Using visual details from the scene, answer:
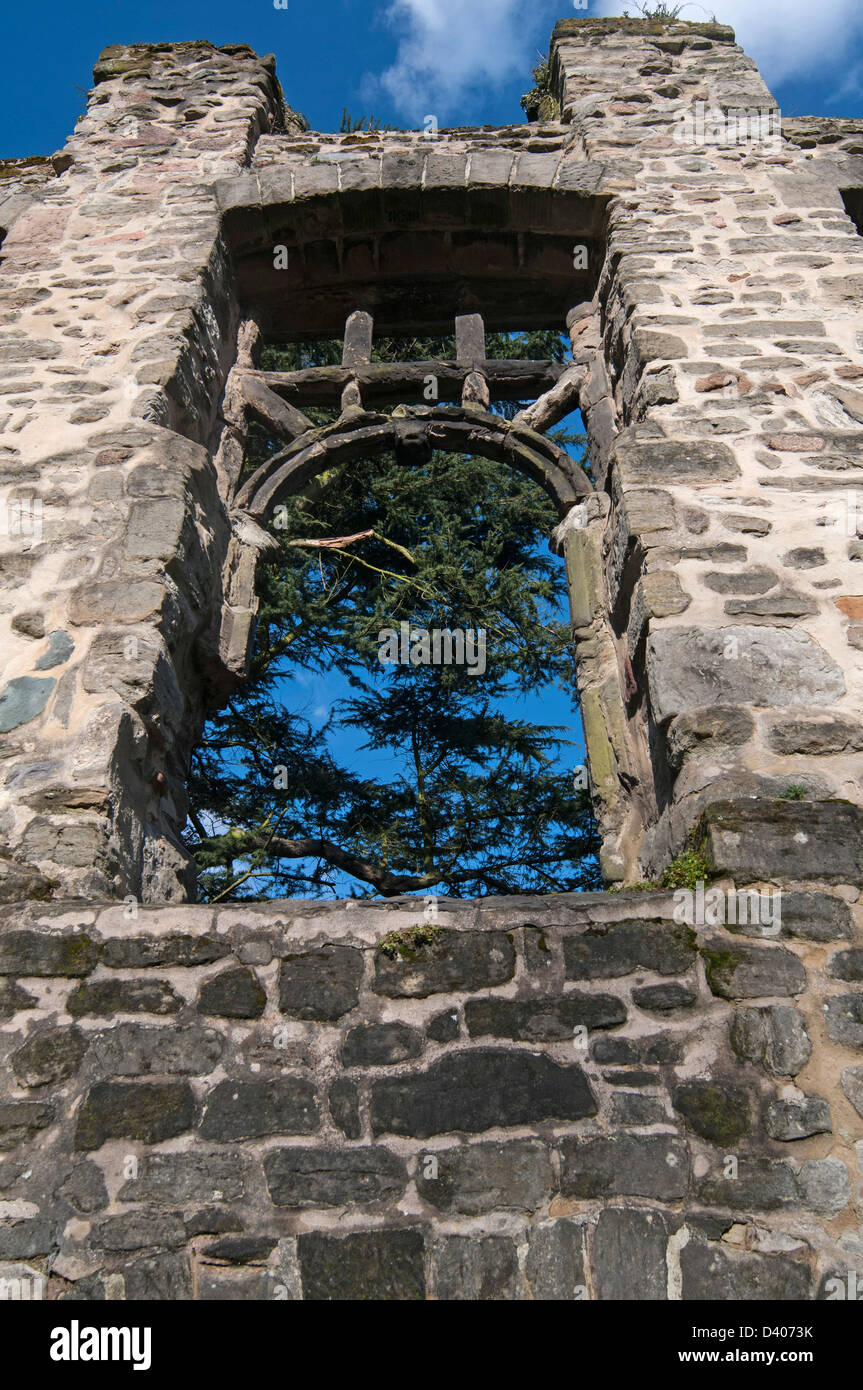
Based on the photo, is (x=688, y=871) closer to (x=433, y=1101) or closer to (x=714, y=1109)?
(x=714, y=1109)

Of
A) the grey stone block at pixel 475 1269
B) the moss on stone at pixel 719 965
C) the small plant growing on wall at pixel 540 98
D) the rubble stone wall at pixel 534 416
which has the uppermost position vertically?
the small plant growing on wall at pixel 540 98

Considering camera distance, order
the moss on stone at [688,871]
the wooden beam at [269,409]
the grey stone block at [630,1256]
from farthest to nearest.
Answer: the wooden beam at [269,409], the moss on stone at [688,871], the grey stone block at [630,1256]

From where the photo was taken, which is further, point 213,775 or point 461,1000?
point 213,775

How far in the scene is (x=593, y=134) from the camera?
5.62 m

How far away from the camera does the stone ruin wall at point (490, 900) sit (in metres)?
2.29

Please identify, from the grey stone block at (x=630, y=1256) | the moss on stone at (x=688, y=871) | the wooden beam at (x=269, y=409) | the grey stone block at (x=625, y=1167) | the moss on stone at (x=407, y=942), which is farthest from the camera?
the wooden beam at (x=269, y=409)

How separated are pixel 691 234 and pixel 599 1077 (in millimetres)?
4105

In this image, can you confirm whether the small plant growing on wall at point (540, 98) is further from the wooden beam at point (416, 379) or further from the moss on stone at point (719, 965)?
the moss on stone at point (719, 965)

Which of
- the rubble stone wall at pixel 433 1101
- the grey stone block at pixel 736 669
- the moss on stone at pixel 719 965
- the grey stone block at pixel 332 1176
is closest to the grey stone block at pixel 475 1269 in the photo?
the rubble stone wall at pixel 433 1101

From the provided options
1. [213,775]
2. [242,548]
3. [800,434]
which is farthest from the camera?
[213,775]

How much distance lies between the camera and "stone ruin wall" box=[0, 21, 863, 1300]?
90.4 inches

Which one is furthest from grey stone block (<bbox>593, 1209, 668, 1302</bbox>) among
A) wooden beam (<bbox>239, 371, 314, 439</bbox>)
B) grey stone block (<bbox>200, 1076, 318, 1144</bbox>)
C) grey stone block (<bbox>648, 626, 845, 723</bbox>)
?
wooden beam (<bbox>239, 371, 314, 439</bbox>)

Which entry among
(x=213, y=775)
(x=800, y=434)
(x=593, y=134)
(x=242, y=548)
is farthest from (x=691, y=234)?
(x=213, y=775)

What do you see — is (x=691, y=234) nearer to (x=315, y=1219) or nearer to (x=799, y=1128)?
(x=799, y=1128)
